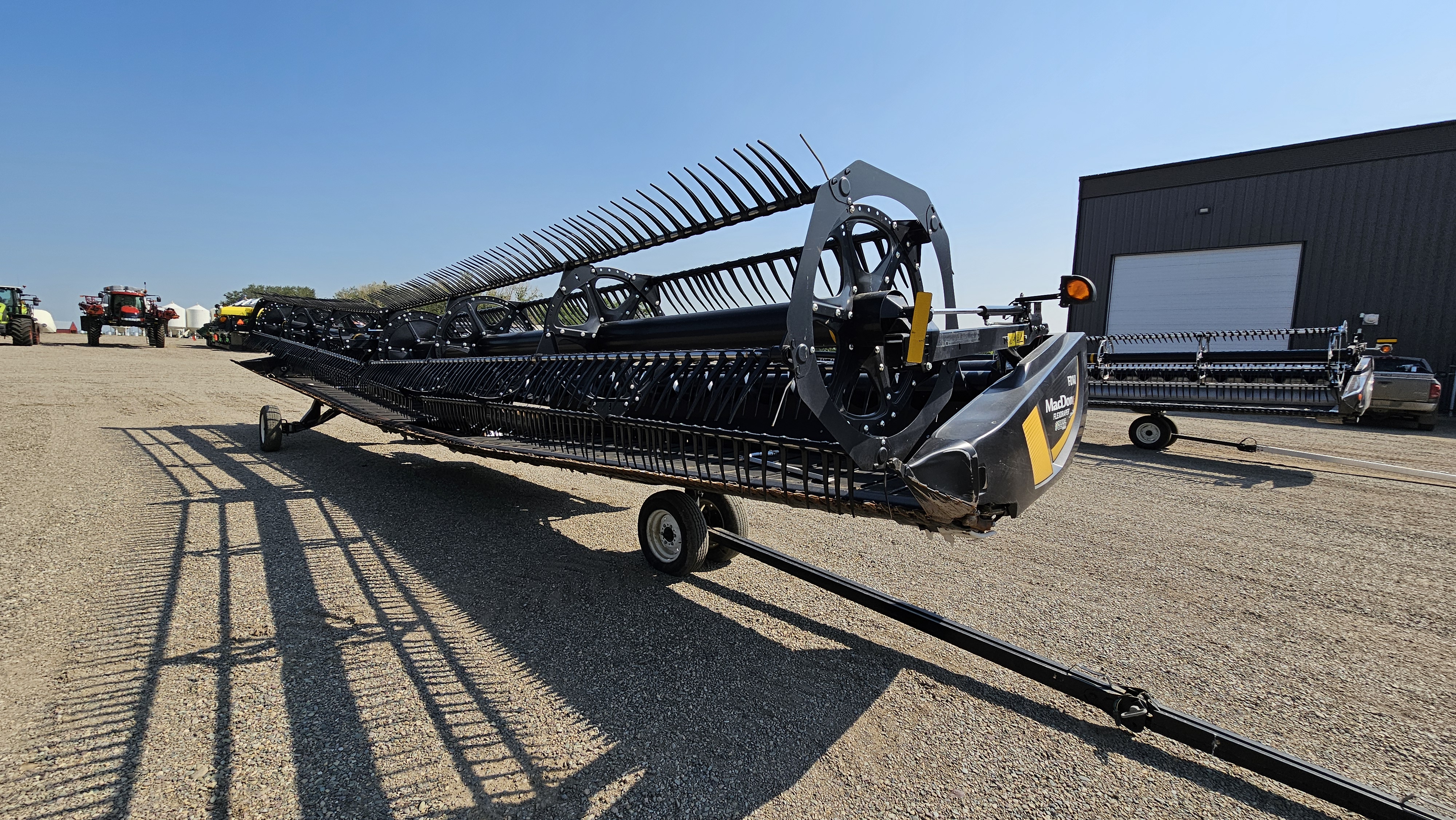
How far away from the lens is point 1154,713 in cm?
202

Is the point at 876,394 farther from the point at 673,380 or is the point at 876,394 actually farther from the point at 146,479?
the point at 146,479

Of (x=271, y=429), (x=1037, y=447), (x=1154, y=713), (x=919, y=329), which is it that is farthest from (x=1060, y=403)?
(x=271, y=429)

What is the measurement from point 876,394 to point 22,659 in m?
3.85

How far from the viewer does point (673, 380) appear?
333 centimetres

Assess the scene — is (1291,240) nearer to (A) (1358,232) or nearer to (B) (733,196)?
(A) (1358,232)

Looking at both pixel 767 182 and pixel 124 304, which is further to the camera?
pixel 124 304

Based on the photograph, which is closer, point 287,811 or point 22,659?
point 287,811

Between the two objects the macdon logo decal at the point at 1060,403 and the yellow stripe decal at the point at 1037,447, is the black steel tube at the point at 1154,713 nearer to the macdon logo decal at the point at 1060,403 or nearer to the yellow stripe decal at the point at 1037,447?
the yellow stripe decal at the point at 1037,447

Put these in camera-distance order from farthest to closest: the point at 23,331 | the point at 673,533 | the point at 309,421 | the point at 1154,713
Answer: the point at 23,331 < the point at 309,421 < the point at 673,533 < the point at 1154,713

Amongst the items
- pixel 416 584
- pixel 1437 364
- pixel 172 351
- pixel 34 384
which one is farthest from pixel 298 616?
pixel 172 351

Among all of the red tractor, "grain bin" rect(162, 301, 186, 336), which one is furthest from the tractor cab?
"grain bin" rect(162, 301, 186, 336)

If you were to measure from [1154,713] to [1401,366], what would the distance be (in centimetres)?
1653

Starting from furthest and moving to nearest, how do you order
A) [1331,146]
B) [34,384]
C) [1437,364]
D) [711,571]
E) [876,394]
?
[1331,146] < [1437,364] < [34,384] < [711,571] < [876,394]

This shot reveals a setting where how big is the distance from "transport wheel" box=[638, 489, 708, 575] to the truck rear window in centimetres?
1600
